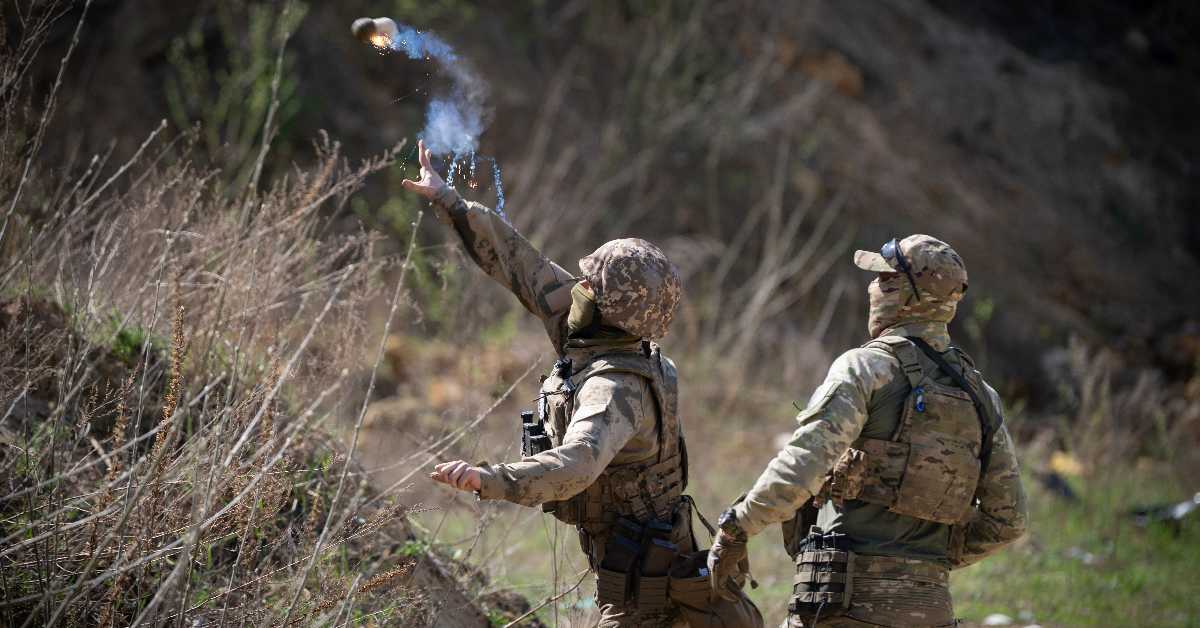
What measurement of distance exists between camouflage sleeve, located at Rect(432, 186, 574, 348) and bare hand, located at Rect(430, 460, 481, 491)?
986 mm

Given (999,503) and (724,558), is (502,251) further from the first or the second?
(999,503)

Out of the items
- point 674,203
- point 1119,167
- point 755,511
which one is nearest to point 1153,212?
point 1119,167

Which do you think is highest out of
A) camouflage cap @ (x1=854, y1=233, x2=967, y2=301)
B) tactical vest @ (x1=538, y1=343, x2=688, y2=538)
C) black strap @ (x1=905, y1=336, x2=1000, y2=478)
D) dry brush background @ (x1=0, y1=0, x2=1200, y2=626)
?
dry brush background @ (x1=0, y1=0, x2=1200, y2=626)

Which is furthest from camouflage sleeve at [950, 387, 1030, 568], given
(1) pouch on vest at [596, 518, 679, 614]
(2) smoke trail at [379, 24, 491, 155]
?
(2) smoke trail at [379, 24, 491, 155]

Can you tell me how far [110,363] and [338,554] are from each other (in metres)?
1.24

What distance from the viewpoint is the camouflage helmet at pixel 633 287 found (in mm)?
3402

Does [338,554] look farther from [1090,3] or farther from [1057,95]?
[1090,3]

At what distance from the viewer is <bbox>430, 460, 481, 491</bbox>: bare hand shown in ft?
9.36

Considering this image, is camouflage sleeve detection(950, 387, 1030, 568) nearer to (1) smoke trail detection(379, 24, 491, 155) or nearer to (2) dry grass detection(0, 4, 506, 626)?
(2) dry grass detection(0, 4, 506, 626)

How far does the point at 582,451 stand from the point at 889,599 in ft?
3.76

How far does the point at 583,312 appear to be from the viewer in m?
3.47

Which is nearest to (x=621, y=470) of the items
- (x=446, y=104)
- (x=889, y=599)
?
(x=889, y=599)

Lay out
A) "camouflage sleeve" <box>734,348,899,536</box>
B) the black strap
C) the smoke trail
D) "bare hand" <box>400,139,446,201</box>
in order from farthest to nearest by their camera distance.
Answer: the smoke trail → "bare hand" <box>400,139,446,201</box> → the black strap → "camouflage sleeve" <box>734,348,899,536</box>

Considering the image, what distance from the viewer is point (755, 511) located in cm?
321
